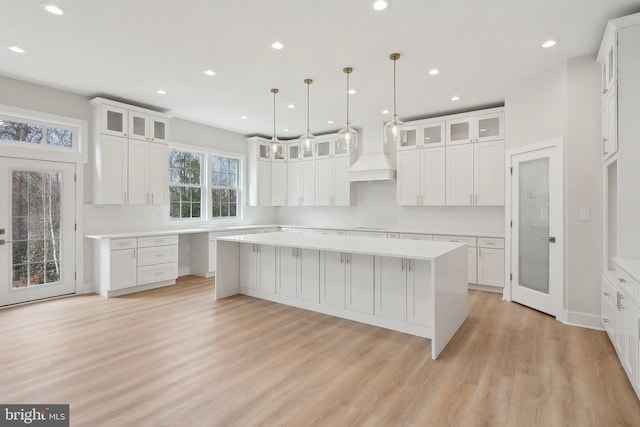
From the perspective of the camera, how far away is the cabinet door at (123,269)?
471cm

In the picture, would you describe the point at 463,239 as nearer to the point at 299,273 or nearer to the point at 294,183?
the point at 299,273

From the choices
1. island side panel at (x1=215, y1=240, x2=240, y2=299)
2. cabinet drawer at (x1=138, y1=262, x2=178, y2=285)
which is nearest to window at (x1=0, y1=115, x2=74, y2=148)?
cabinet drawer at (x1=138, y1=262, x2=178, y2=285)

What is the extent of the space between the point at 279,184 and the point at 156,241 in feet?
10.3

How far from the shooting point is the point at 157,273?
5.24m

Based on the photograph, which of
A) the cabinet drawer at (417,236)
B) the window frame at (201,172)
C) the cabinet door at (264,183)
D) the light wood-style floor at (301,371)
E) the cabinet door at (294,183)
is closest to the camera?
the light wood-style floor at (301,371)

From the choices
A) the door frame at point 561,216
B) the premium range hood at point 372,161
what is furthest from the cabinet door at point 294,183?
the door frame at point 561,216

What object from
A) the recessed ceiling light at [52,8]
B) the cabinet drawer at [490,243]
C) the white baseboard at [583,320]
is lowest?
the white baseboard at [583,320]

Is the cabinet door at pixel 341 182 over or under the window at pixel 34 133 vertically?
under

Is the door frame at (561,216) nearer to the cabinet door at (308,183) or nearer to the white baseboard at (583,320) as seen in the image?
the white baseboard at (583,320)

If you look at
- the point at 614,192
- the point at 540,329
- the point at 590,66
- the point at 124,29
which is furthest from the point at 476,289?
the point at 124,29

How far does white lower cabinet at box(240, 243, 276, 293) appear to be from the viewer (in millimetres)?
4430

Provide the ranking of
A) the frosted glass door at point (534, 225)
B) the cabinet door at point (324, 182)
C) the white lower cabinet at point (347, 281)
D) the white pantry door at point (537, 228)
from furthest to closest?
the cabinet door at point (324, 182), the frosted glass door at point (534, 225), the white pantry door at point (537, 228), the white lower cabinet at point (347, 281)

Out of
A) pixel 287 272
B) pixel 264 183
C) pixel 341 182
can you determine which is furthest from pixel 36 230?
pixel 341 182

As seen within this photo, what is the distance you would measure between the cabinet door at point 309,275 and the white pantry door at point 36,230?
342 centimetres
